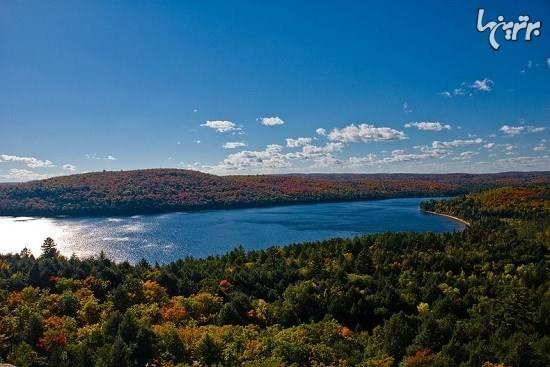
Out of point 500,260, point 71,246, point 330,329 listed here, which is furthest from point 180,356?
point 71,246

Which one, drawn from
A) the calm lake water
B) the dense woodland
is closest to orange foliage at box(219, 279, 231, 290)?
the dense woodland

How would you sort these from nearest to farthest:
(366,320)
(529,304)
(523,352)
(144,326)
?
(523,352), (144,326), (529,304), (366,320)

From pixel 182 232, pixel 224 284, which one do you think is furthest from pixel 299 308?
pixel 182 232

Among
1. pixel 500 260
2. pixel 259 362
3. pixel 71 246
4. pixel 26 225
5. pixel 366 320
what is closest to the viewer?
pixel 259 362

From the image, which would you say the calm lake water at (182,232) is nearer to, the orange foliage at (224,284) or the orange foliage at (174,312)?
the orange foliage at (224,284)

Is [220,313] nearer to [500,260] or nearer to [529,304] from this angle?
[529,304]

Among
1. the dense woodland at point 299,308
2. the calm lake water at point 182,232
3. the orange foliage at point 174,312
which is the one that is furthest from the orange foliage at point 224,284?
the calm lake water at point 182,232
